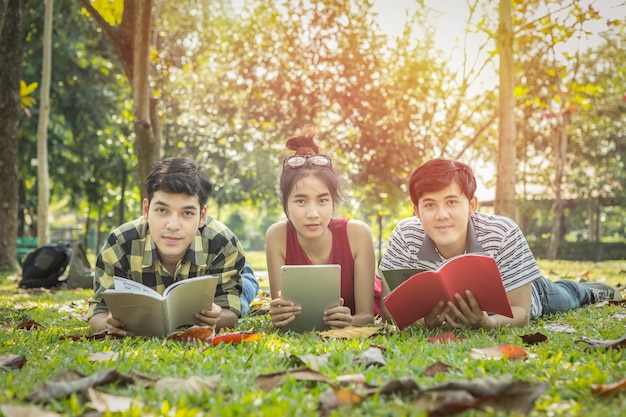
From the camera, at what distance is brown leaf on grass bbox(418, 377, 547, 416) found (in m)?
1.75

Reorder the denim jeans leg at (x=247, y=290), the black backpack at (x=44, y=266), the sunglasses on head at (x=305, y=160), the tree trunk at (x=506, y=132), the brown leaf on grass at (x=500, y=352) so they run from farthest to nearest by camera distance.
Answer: the black backpack at (x=44, y=266) < the tree trunk at (x=506, y=132) < the denim jeans leg at (x=247, y=290) < the sunglasses on head at (x=305, y=160) < the brown leaf on grass at (x=500, y=352)

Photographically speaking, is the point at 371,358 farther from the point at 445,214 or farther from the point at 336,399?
the point at 445,214

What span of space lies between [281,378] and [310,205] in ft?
6.41

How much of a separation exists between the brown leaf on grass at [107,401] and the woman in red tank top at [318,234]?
1.96 m

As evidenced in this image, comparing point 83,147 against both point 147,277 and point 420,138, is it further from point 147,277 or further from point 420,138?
point 147,277

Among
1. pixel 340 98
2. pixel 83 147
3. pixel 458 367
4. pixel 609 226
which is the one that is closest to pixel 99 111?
pixel 83 147

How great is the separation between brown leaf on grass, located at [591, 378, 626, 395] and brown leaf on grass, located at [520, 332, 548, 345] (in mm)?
1050

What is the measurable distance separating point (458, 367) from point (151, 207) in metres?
2.11

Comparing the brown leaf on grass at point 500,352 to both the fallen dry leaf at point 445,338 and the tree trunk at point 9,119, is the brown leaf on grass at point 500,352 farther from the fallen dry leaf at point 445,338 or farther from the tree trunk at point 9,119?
the tree trunk at point 9,119

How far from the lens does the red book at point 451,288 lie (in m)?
3.02

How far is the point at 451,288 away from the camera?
10.5 feet

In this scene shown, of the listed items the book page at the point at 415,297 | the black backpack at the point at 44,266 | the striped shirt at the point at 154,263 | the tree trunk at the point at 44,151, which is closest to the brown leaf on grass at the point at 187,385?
the book page at the point at 415,297

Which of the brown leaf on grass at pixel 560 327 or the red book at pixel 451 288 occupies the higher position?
the red book at pixel 451 288

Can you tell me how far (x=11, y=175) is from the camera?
10.3m
